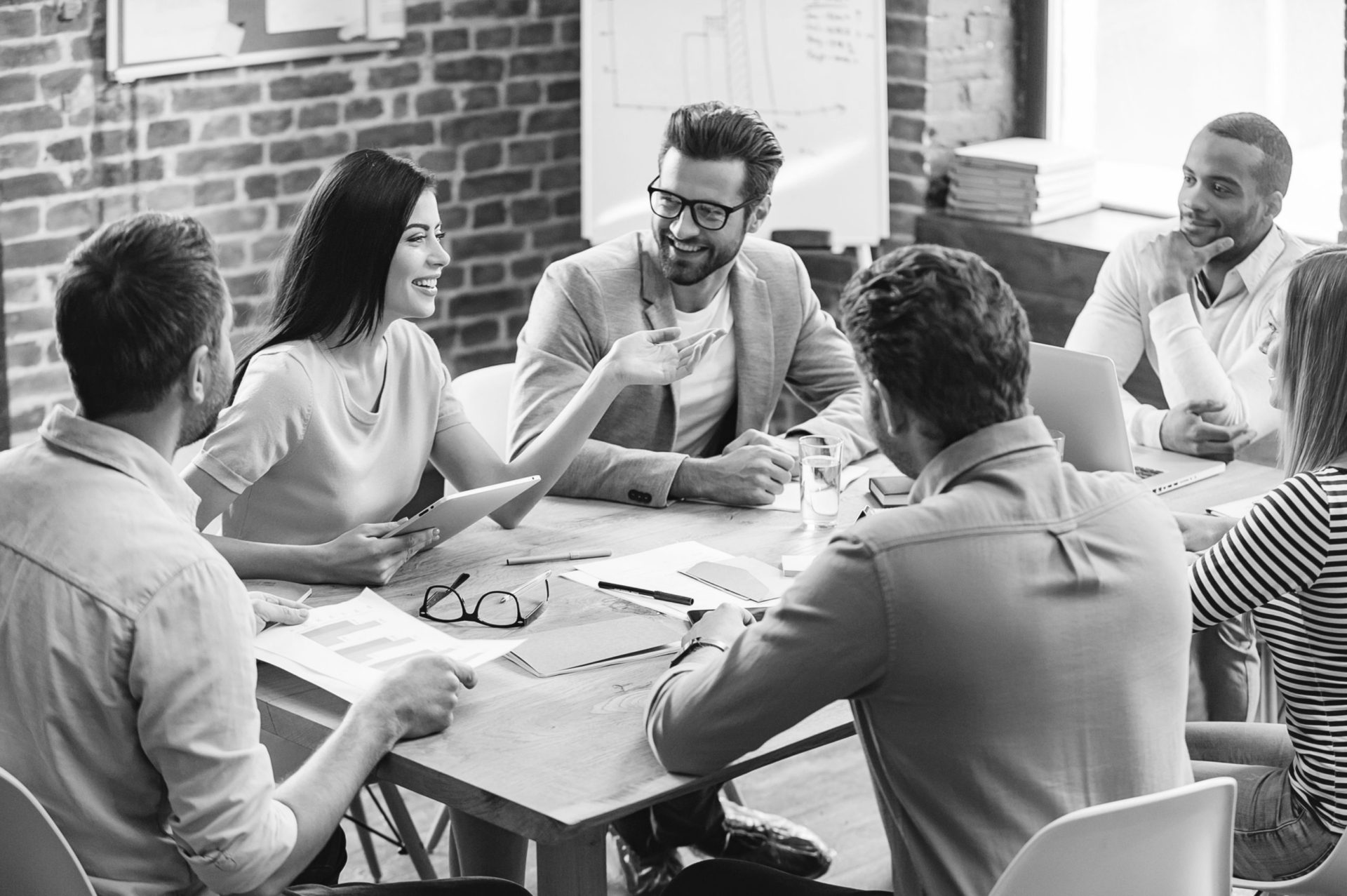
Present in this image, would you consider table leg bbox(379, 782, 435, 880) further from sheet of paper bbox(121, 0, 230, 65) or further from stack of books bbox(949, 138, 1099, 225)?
stack of books bbox(949, 138, 1099, 225)

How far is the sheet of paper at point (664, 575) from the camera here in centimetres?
212

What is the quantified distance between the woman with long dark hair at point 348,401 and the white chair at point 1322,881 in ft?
3.88

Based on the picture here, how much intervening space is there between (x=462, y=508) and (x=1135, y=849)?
107 centimetres

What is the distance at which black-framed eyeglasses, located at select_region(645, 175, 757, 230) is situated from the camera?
275 centimetres

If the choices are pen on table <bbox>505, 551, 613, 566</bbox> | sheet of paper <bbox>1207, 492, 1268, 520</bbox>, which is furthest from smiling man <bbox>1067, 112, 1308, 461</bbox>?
pen on table <bbox>505, 551, 613, 566</bbox>

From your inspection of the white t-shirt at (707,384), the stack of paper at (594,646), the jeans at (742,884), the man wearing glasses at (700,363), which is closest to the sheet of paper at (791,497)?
the man wearing glasses at (700,363)

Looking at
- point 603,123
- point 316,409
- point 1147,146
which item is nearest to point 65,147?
point 603,123

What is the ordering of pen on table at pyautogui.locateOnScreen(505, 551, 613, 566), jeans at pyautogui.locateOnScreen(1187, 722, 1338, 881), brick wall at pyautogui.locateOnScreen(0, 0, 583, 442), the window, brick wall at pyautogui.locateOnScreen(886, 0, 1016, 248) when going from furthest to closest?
1. brick wall at pyautogui.locateOnScreen(886, 0, 1016, 248)
2. the window
3. brick wall at pyautogui.locateOnScreen(0, 0, 583, 442)
4. pen on table at pyautogui.locateOnScreen(505, 551, 613, 566)
5. jeans at pyautogui.locateOnScreen(1187, 722, 1338, 881)

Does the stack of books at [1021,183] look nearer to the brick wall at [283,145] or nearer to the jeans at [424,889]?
the brick wall at [283,145]

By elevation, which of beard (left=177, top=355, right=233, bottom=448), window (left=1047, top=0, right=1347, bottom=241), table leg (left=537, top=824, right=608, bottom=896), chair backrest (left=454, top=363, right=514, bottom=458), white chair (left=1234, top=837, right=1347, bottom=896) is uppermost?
window (left=1047, top=0, right=1347, bottom=241)

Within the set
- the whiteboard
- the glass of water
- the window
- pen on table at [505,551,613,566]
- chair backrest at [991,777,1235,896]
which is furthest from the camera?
the whiteboard

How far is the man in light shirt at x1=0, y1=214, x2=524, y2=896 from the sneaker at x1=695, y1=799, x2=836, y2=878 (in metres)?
1.42

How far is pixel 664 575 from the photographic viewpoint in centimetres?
223

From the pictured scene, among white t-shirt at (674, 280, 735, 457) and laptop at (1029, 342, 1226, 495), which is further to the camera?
white t-shirt at (674, 280, 735, 457)
